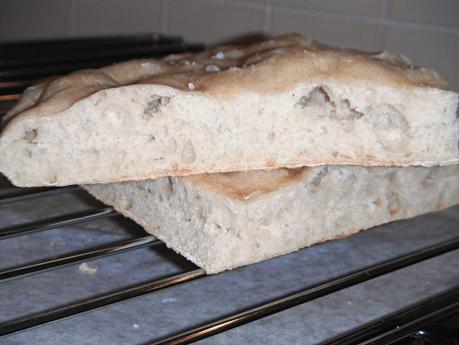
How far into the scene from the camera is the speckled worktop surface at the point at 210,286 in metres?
0.97

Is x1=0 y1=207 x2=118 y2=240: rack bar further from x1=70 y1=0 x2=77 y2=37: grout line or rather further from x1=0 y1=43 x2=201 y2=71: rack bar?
x1=70 y1=0 x2=77 y2=37: grout line

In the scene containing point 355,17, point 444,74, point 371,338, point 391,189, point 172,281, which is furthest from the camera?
point 355,17

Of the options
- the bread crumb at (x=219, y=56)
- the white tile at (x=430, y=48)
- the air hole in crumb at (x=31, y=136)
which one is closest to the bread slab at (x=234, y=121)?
the air hole in crumb at (x=31, y=136)

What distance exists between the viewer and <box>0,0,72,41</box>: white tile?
2.53 metres

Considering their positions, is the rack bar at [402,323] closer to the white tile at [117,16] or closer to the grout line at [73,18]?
the white tile at [117,16]

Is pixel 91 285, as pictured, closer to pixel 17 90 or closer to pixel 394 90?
pixel 394 90

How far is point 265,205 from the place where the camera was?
1.07 metres

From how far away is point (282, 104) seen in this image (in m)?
1.08

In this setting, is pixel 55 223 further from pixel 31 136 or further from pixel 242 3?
pixel 242 3

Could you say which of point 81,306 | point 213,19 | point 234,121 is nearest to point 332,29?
point 213,19

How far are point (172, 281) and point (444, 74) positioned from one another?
2.98 feet

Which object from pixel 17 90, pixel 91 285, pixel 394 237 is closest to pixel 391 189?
pixel 394 237

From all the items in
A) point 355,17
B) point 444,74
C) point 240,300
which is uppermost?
→ point 355,17

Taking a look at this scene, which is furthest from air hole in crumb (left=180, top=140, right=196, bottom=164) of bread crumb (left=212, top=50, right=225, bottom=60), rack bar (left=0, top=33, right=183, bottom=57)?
rack bar (left=0, top=33, right=183, bottom=57)
